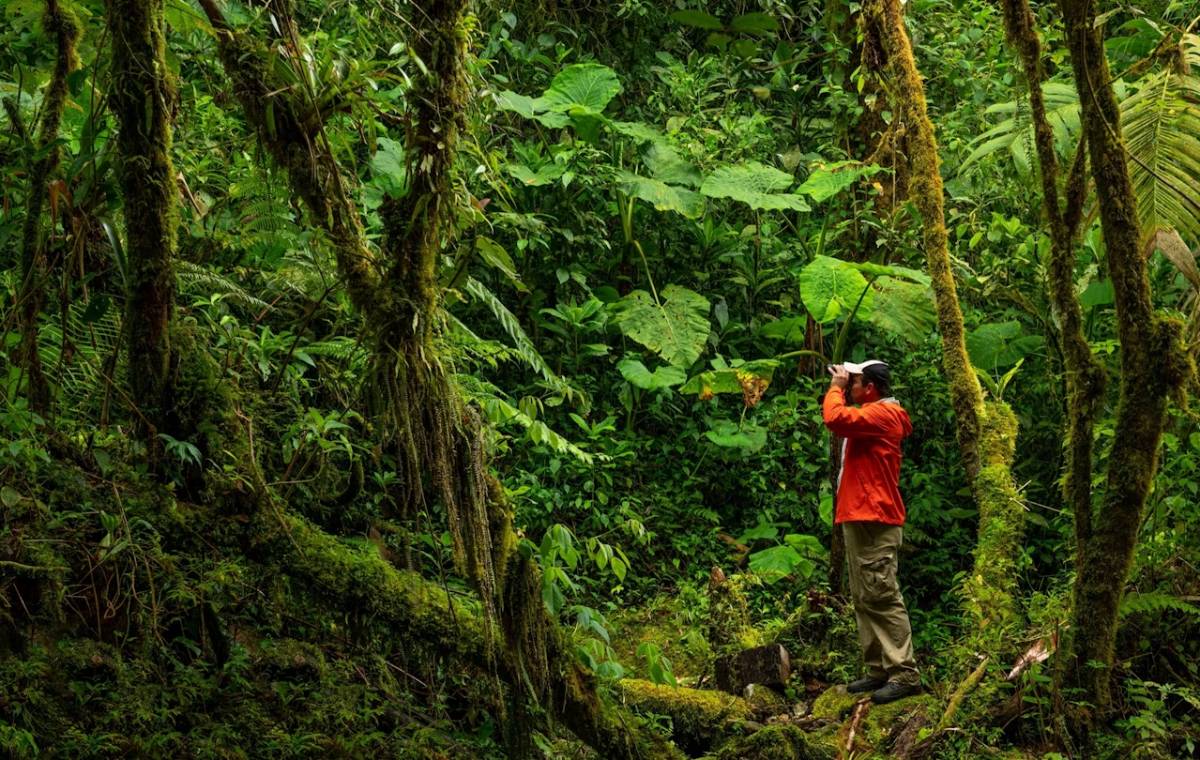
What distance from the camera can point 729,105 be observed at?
10328mm

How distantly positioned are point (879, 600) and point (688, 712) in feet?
4.01

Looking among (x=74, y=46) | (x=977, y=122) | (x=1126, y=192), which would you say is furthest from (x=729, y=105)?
(x=74, y=46)

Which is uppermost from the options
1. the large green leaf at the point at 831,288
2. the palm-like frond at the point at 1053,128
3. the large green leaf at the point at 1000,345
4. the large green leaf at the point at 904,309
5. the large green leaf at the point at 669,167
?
the large green leaf at the point at 669,167

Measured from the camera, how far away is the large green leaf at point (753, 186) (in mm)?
9156

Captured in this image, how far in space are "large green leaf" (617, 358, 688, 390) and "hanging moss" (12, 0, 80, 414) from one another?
5.07 meters

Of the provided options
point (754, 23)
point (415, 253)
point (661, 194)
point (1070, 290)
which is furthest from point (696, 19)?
point (415, 253)

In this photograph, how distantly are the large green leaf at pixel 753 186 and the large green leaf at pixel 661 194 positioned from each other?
0.14 meters

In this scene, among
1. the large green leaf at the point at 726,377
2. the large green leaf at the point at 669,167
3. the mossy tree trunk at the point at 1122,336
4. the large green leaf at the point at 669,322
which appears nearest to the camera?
the mossy tree trunk at the point at 1122,336

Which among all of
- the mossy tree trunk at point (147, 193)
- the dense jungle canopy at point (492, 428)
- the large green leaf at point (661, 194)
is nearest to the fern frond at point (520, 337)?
the dense jungle canopy at point (492, 428)

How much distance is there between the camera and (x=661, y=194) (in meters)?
9.20

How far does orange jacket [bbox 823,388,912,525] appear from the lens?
6.16 meters

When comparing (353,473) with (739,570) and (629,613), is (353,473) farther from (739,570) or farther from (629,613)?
(739,570)

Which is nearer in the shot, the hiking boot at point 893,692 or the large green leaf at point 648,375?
the hiking boot at point 893,692

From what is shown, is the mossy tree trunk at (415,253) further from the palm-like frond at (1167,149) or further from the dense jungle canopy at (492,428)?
the palm-like frond at (1167,149)
